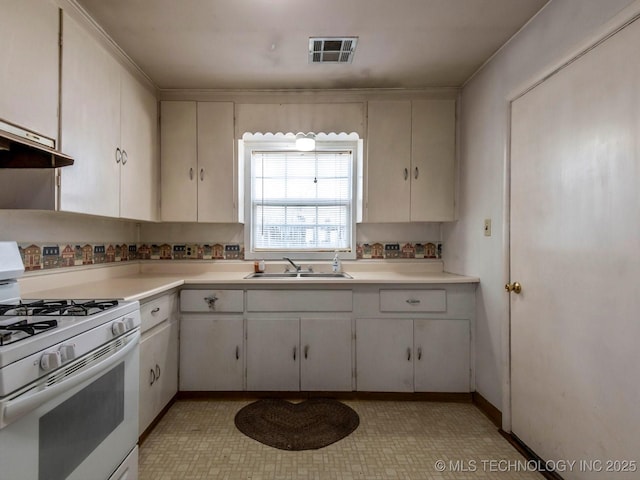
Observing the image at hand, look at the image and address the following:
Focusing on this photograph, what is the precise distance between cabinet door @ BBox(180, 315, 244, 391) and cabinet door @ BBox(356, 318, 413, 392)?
2.83ft

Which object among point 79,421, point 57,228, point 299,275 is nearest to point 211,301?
point 299,275

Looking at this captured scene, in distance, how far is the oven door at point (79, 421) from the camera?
2.91 ft

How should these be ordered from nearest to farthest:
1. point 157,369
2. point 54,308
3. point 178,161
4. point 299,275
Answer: point 54,308, point 157,369, point 178,161, point 299,275

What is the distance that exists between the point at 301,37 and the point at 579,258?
6.18 ft

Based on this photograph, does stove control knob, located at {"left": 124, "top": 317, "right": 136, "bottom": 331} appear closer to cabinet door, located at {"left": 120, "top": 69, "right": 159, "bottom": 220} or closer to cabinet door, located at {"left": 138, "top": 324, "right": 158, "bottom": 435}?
cabinet door, located at {"left": 138, "top": 324, "right": 158, "bottom": 435}

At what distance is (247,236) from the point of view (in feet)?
9.73

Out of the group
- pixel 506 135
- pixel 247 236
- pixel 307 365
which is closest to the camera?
pixel 506 135

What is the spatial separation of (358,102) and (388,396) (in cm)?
227

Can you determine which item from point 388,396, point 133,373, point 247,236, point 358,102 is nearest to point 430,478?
point 388,396

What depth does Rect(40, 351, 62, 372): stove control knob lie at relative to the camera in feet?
3.18

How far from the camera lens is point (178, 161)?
266cm

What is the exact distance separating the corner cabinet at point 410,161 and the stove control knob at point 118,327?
73.7 inches

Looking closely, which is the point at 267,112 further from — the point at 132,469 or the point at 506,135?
the point at 132,469

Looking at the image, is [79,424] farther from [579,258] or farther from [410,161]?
[410,161]
